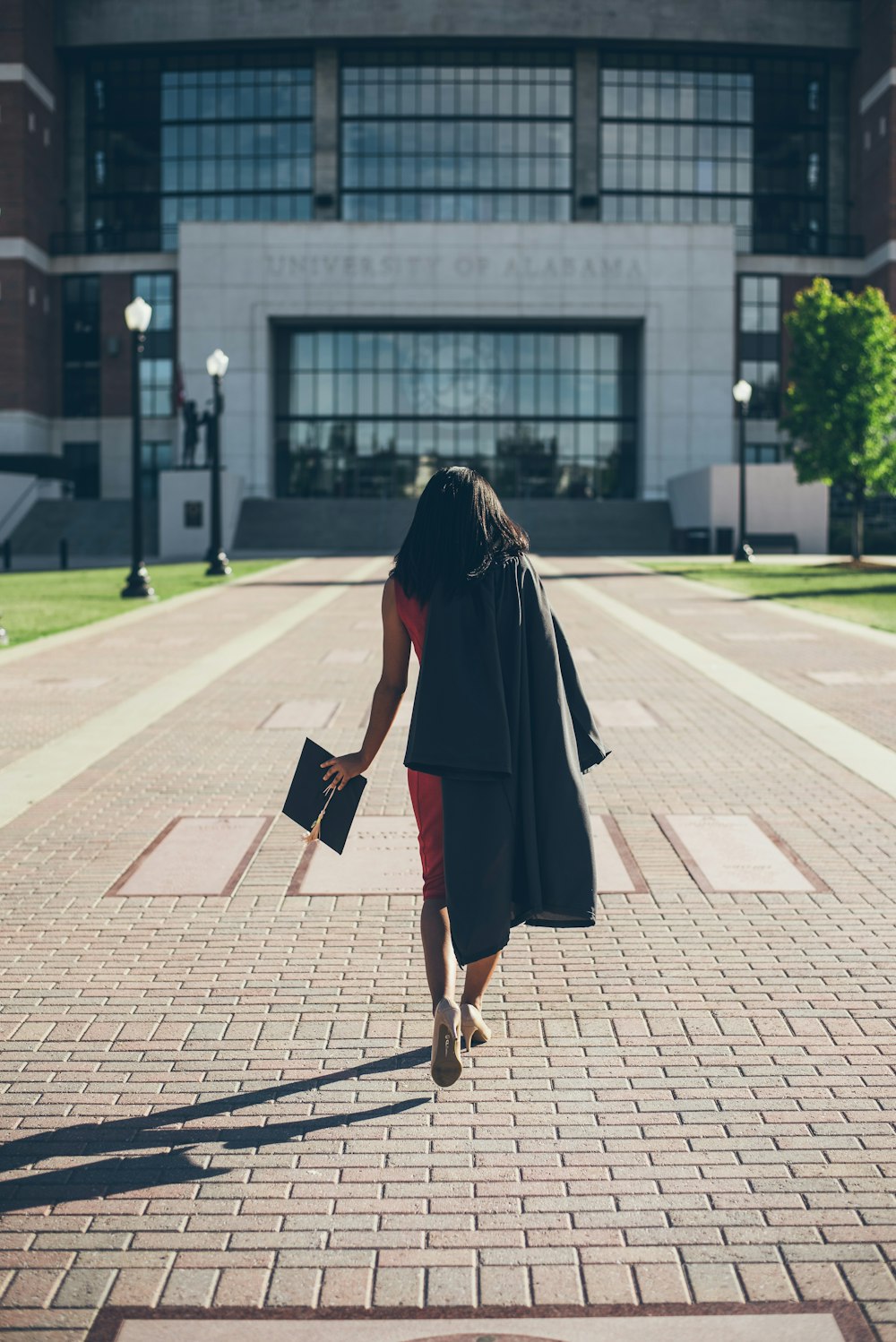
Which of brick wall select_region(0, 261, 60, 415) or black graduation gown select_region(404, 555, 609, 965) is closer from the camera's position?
black graduation gown select_region(404, 555, 609, 965)

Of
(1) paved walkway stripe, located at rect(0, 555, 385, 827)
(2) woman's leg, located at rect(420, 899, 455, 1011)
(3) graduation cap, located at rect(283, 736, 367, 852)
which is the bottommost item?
(1) paved walkway stripe, located at rect(0, 555, 385, 827)

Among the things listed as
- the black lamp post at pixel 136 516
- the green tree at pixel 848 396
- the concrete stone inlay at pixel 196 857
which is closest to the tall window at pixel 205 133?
the green tree at pixel 848 396

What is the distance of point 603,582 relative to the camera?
3147 centimetres

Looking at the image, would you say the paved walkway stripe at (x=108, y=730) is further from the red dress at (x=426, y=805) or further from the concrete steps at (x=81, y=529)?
the concrete steps at (x=81, y=529)

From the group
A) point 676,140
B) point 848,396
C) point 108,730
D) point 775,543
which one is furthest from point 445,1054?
point 676,140

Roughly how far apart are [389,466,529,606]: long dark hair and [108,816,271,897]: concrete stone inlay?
2779 millimetres

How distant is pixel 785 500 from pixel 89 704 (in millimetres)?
40826

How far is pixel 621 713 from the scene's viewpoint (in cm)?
1230

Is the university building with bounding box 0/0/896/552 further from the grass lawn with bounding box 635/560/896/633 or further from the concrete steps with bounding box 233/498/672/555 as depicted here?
the grass lawn with bounding box 635/560/896/633

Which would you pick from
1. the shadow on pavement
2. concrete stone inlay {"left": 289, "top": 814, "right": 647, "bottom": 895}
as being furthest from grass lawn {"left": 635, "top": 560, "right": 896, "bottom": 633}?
the shadow on pavement

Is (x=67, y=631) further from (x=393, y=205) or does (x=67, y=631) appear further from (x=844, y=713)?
(x=393, y=205)

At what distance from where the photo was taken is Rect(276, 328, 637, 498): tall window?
221 feet

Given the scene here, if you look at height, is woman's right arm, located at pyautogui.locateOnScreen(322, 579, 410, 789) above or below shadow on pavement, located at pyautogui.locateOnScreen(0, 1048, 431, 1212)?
above

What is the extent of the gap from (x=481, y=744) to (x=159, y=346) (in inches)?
2626
